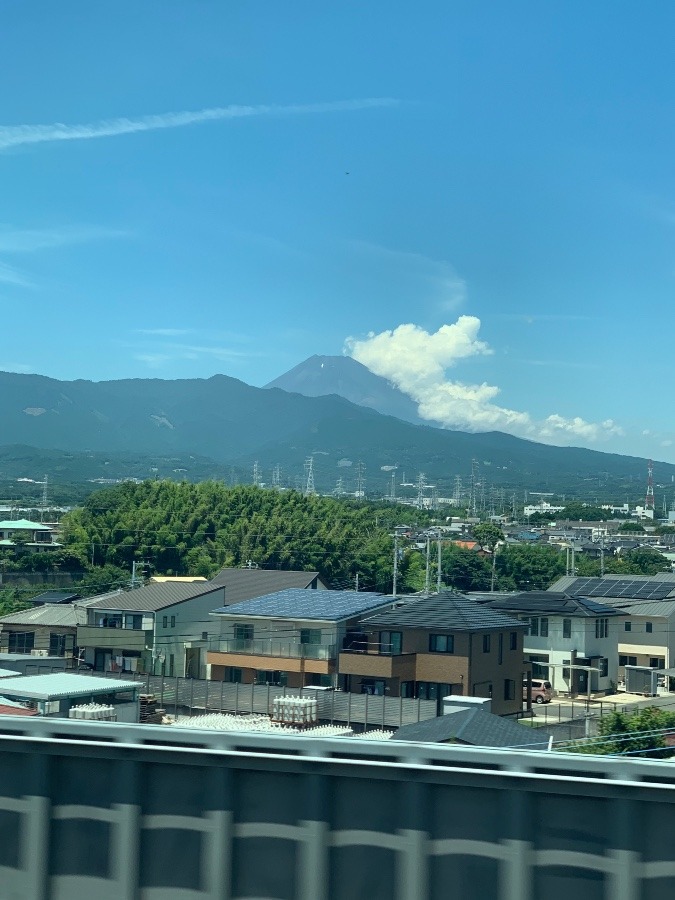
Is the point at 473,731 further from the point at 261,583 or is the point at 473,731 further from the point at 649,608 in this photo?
the point at 261,583

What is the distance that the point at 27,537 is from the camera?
38.1m

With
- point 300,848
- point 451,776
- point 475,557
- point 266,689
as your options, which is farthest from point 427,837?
point 475,557

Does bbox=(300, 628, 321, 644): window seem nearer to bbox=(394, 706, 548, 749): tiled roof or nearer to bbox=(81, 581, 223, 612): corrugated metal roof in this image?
bbox=(81, 581, 223, 612): corrugated metal roof

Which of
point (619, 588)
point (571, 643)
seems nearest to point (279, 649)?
point (571, 643)

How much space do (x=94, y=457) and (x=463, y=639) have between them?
169m

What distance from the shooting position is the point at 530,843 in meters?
2.00

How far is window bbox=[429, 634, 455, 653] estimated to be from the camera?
1434 cm

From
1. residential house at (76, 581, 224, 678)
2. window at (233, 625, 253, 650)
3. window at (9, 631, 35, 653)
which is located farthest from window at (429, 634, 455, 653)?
window at (9, 631, 35, 653)

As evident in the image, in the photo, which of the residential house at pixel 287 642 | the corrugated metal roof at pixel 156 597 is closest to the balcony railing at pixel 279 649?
the residential house at pixel 287 642

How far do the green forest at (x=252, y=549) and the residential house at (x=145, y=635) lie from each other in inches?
416

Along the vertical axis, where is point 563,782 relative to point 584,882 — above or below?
above

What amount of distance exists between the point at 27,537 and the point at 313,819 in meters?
38.1

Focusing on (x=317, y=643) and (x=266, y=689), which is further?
(x=317, y=643)

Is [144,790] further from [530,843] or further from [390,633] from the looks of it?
[390,633]
